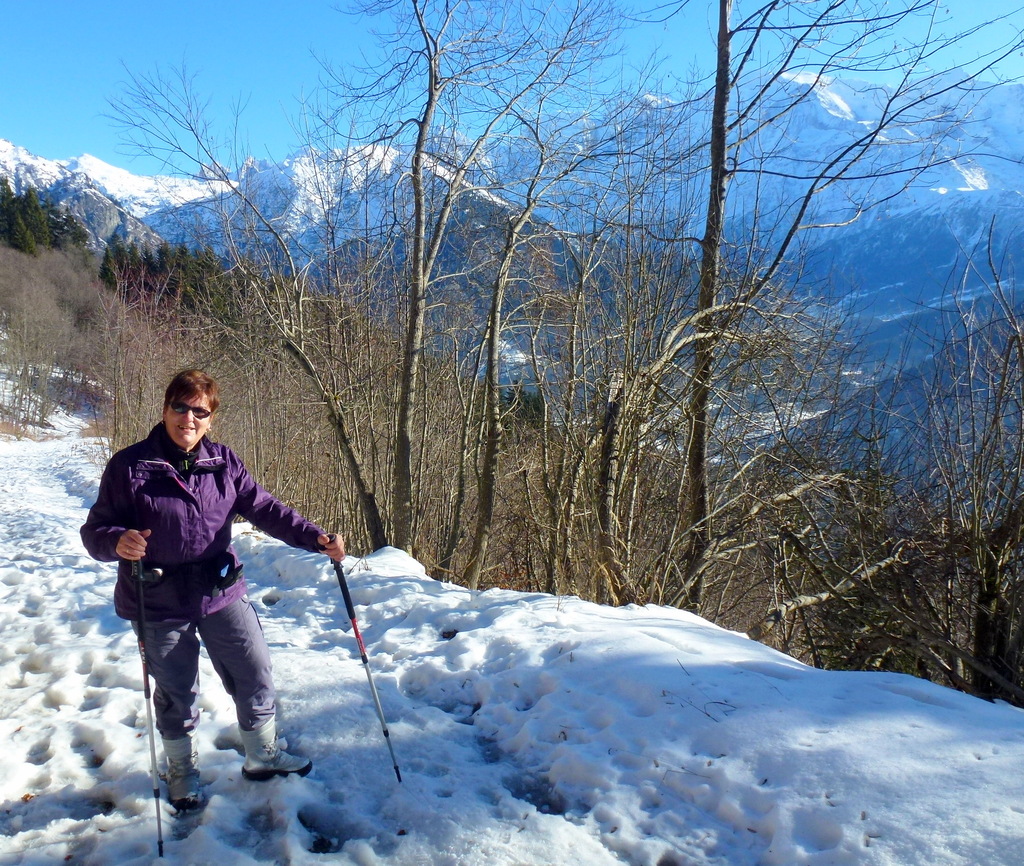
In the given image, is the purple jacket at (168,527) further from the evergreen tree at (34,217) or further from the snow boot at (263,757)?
the evergreen tree at (34,217)

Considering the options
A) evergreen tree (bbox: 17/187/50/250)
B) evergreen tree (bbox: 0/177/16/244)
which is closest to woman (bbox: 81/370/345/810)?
evergreen tree (bbox: 17/187/50/250)

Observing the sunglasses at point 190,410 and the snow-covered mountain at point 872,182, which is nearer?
the sunglasses at point 190,410

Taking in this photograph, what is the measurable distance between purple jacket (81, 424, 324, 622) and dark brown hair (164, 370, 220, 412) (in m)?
0.14

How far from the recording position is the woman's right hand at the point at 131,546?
2438 millimetres

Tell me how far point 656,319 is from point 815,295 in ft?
5.70

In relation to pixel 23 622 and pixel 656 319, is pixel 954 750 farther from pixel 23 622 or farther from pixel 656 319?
pixel 23 622

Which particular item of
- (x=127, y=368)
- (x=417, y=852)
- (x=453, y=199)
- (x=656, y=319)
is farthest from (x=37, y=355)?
(x=417, y=852)

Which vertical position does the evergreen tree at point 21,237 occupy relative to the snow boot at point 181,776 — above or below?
above

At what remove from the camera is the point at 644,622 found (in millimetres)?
4551

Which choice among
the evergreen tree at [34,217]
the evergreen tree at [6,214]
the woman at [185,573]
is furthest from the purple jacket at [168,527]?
the evergreen tree at [6,214]

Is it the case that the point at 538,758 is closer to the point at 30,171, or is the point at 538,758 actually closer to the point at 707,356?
the point at 707,356

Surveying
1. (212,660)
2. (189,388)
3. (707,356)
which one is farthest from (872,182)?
(212,660)

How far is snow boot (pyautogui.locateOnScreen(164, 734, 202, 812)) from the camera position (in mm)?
2709

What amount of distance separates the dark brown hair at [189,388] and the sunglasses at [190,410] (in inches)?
0.8
